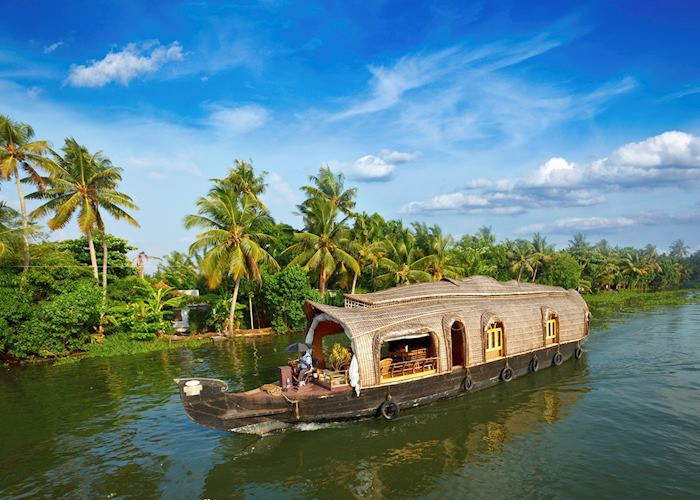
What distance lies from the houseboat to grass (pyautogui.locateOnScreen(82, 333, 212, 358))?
1162 cm

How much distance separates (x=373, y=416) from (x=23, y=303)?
50.7ft

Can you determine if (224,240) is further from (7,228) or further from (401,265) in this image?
(401,265)

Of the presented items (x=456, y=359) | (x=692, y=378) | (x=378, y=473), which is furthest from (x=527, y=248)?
(x=378, y=473)

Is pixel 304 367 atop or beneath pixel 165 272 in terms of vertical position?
beneath

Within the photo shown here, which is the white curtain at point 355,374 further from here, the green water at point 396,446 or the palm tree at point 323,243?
the palm tree at point 323,243

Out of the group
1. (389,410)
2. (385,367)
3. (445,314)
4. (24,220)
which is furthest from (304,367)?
(24,220)

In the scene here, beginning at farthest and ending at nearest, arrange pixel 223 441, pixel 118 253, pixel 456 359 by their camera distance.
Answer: pixel 118 253
pixel 456 359
pixel 223 441

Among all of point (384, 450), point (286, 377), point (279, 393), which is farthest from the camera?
point (286, 377)

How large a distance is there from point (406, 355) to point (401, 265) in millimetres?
15390

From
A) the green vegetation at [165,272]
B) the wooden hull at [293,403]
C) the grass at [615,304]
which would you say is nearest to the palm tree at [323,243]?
the green vegetation at [165,272]

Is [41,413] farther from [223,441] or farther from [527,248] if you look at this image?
[527,248]

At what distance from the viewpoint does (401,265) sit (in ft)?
90.4

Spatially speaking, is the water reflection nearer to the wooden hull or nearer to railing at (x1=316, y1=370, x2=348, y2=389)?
the wooden hull

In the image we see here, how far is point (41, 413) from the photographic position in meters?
12.4
